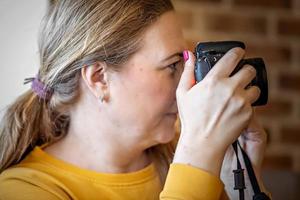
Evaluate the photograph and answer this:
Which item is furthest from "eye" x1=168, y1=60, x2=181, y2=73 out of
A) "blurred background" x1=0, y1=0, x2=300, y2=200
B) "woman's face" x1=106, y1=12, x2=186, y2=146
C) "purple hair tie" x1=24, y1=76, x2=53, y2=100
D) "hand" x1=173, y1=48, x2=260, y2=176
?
"blurred background" x1=0, y1=0, x2=300, y2=200

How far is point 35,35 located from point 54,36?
162 millimetres

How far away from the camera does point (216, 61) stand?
0.74 metres

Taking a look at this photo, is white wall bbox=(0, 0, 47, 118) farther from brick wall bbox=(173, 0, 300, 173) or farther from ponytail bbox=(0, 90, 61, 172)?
brick wall bbox=(173, 0, 300, 173)

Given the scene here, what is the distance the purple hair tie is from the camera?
88cm

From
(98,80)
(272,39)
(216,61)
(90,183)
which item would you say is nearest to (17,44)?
(98,80)

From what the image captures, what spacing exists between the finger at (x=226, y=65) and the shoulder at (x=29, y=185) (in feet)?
1.11

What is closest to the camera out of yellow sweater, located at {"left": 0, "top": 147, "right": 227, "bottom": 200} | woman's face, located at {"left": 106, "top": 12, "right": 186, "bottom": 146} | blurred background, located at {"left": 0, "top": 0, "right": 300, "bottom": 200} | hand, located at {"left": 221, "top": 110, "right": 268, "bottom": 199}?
yellow sweater, located at {"left": 0, "top": 147, "right": 227, "bottom": 200}

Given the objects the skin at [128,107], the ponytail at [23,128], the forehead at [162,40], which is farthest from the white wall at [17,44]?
the forehead at [162,40]

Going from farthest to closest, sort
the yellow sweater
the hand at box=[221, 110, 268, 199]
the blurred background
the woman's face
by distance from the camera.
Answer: the blurred background < the hand at box=[221, 110, 268, 199] < the woman's face < the yellow sweater

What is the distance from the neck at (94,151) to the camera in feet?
2.84

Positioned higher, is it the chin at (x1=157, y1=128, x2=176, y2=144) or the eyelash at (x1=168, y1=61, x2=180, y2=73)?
the eyelash at (x1=168, y1=61, x2=180, y2=73)

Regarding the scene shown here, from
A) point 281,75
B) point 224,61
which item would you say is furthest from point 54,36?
point 281,75

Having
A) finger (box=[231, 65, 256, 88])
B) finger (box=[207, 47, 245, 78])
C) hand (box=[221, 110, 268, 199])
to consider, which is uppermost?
finger (box=[207, 47, 245, 78])

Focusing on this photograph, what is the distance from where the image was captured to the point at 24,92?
0.95m
